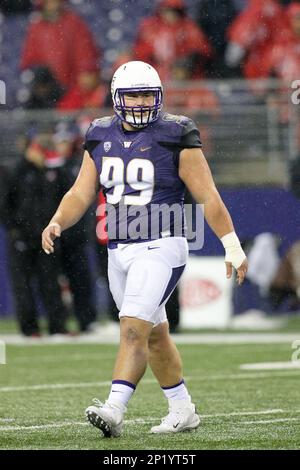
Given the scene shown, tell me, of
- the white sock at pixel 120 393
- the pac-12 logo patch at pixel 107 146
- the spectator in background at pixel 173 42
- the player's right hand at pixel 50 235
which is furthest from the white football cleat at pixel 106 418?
the spectator in background at pixel 173 42

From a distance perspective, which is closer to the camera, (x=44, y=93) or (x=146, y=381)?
(x=146, y=381)

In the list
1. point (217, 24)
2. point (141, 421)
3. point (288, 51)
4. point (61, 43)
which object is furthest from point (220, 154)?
point (141, 421)

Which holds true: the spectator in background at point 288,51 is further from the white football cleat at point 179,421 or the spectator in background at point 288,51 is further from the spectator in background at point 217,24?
the white football cleat at point 179,421

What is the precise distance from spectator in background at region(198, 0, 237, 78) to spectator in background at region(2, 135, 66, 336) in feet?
9.65

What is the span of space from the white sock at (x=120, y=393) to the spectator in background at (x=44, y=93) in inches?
349

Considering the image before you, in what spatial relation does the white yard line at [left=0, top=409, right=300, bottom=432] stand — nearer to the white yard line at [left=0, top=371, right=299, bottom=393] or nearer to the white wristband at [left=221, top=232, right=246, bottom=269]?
the white wristband at [left=221, top=232, right=246, bottom=269]

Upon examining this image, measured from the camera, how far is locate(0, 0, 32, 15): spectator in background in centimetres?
1617

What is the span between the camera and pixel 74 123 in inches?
568

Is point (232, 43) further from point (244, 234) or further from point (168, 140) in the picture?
point (168, 140)

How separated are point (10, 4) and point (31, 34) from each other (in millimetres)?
951

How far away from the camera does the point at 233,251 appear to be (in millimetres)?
6387

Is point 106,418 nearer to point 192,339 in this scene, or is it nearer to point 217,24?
point 192,339

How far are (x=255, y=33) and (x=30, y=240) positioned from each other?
381cm

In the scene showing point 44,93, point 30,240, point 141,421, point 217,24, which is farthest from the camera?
point 217,24
